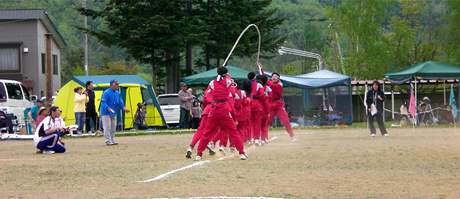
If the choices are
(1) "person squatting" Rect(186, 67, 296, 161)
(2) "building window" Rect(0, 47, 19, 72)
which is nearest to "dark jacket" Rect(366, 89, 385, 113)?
(1) "person squatting" Rect(186, 67, 296, 161)

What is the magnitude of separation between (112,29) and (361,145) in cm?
2746

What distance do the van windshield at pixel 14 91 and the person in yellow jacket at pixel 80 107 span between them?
4.47 meters

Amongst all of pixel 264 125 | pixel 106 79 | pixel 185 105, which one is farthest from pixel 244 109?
pixel 106 79

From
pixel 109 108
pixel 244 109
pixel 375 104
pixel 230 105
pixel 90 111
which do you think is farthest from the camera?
pixel 90 111

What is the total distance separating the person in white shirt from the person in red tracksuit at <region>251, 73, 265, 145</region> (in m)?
4.55

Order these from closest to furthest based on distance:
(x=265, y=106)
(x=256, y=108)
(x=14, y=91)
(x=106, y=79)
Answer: (x=256, y=108) < (x=265, y=106) < (x=14, y=91) < (x=106, y=79)

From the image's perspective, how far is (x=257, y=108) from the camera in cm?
2153

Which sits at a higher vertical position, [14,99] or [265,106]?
[14,99]

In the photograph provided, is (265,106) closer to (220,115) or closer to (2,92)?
(220,115)

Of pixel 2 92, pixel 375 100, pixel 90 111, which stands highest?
pixel 2 92

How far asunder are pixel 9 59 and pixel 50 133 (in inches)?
1433

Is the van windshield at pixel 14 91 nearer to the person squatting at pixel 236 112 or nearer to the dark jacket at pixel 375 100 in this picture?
the person squatting at pixel 236 112

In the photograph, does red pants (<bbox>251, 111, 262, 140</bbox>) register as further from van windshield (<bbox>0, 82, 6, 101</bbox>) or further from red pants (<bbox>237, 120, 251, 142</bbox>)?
van windshield (<bbox>0, 82, 6, 101</bbox>)

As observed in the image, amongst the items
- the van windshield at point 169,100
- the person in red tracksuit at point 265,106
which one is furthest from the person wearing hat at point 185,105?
the person in red tracksuit at point 265,106
